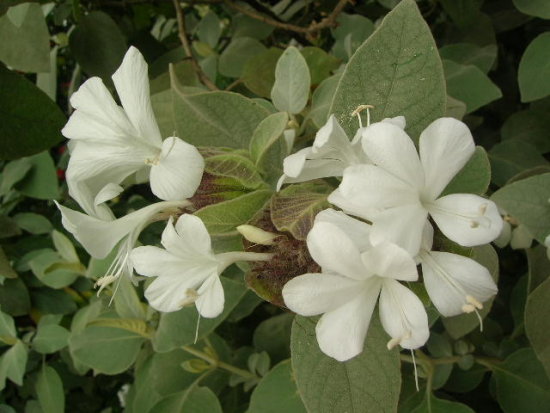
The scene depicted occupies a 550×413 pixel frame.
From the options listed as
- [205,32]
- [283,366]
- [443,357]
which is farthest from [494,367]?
[205,32]

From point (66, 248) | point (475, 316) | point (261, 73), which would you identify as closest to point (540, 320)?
point (475, 316)

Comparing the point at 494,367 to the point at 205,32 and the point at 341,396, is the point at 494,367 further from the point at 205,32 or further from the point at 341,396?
A: the point at 205,32

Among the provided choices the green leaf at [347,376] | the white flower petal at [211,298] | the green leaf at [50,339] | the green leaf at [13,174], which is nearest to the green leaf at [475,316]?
the green leaf at [347,376]

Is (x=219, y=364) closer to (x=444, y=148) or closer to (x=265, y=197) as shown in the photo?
(x=265, y=197)

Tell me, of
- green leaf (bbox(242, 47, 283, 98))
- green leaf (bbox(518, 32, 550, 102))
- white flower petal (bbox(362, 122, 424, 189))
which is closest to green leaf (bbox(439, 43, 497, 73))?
green leaf (bbox(518, 32, 550, 102))

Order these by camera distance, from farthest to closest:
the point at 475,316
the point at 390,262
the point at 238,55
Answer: the point at 238,55
the point at 475,316
the point at 390,262

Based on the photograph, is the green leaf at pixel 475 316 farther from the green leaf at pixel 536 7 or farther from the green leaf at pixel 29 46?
the green leaf at pixel 29 46
